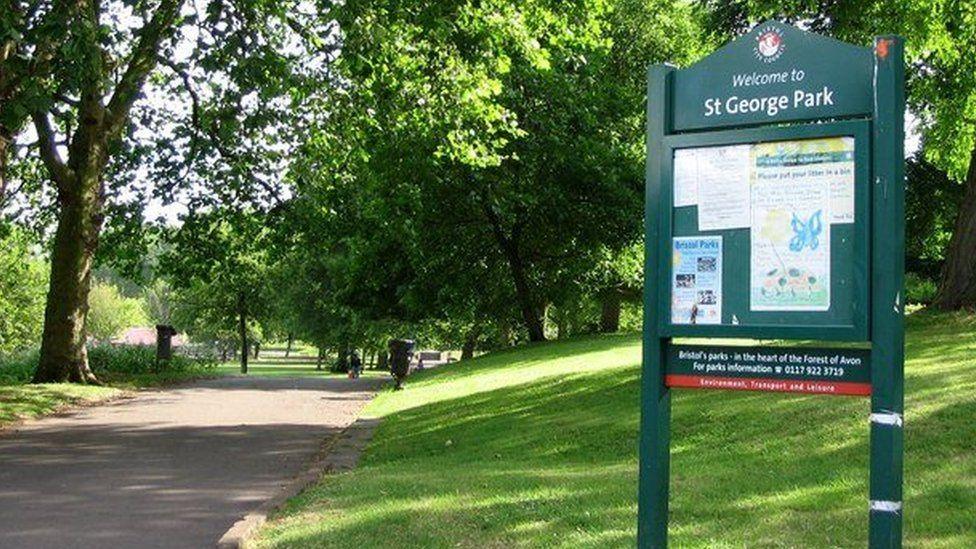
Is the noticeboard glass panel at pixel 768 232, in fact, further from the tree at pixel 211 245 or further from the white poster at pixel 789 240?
the tree at pixel 211 245

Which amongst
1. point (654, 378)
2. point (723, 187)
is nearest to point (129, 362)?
point (654, 378)

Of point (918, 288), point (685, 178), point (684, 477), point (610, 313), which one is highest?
point (918, 288)

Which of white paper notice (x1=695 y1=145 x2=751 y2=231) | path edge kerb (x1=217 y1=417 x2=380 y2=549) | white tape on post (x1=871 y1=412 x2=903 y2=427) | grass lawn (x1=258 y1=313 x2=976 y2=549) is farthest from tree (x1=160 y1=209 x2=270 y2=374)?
white tape on post (x1=871 y1=412 x2=903 y2=427)

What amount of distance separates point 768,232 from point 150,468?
9.03m

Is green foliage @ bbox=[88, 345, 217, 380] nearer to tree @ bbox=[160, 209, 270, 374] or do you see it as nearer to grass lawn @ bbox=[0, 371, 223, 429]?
grass lawn @ bbox=[0, 371, 223, 429]

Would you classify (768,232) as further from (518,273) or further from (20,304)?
(20,304)

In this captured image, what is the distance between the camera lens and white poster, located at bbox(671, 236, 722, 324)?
5180 millimetres

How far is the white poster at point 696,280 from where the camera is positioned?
5180 millimetres

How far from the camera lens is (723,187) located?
519 centimetres

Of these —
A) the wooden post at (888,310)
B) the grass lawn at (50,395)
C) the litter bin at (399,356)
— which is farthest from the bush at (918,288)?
the wooden post at (888,310)

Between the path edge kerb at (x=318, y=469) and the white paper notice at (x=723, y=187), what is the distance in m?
4.33

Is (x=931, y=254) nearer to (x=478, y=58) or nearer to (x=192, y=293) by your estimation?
(x=478, y=58)

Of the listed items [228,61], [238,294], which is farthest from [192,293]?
[228,61]

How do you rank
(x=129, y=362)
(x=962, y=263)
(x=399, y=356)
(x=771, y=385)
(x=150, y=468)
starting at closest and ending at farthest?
(x=771, y=385) → (x=150, y=468) → (x=962, y=263) → (x=399, y=356) → (x=129, y=362)
